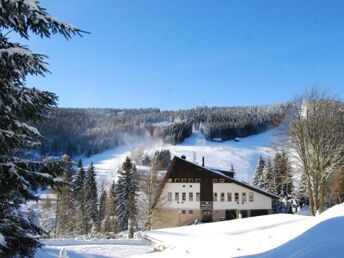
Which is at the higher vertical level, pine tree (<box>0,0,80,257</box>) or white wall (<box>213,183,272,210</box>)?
pine tree (<box>0,0,80,257</box>)

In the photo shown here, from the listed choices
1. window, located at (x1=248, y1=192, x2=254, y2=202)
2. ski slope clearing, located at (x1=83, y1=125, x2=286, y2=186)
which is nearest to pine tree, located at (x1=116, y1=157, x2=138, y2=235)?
window, located at (x1=248, y1=192, x2=254, y2=202)

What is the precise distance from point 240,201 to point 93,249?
28.8m

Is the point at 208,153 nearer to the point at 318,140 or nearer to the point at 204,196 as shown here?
the point at 204,196

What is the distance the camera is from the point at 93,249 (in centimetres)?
2519

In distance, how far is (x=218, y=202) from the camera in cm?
5119

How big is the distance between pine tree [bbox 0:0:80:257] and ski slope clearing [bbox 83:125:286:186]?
97.5 metres

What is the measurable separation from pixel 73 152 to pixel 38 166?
166332 mm

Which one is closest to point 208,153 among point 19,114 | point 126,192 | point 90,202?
point 90,202

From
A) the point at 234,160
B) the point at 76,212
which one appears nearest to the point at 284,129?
the point at 76,212

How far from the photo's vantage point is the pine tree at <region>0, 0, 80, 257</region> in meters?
6.25

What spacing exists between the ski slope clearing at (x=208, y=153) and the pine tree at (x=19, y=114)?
9751cm

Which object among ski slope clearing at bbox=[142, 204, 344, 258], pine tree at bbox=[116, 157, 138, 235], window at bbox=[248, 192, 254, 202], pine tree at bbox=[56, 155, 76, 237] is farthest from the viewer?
pine tree at bbox=[116, 157, 138, 235]

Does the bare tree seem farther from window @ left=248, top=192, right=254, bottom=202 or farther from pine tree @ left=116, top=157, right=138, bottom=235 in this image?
pine tree @ left=116, top=157, right=138, bottom=235

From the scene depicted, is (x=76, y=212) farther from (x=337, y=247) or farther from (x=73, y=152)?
(x=73, y=152)
